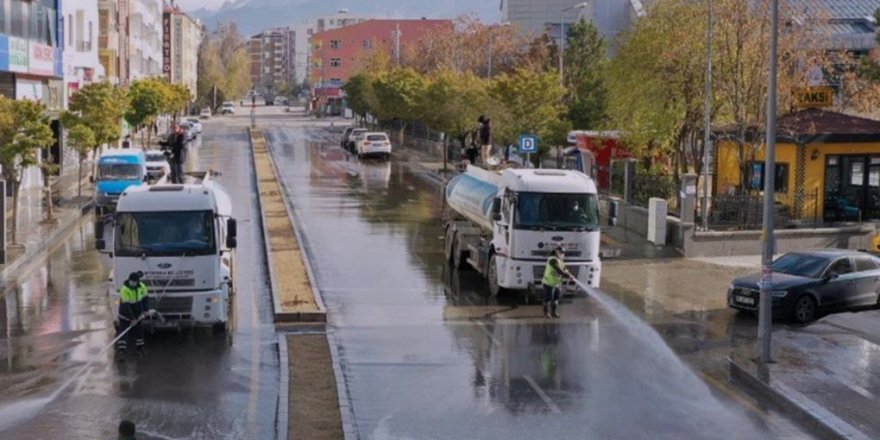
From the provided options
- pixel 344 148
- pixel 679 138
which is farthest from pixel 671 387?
pixel 344 148

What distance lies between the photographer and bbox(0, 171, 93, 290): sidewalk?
101 ft

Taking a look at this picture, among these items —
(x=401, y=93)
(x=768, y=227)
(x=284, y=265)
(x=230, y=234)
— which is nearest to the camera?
(x=768, y=227)

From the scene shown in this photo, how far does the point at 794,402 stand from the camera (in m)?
17.0

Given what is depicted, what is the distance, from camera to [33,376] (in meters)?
18.3

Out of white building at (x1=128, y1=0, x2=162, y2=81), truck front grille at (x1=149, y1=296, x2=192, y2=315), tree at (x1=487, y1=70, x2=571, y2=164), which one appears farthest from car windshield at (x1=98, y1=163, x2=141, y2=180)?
white building at (x1=128, y1=0, x2=162, y2=81)

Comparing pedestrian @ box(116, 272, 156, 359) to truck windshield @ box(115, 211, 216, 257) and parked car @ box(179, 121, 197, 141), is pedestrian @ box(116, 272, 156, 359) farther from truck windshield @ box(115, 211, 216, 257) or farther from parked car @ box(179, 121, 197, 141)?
parked car @ box(179, 121, 197, 141)

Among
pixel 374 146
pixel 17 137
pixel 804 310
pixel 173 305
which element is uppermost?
pixel 17 137

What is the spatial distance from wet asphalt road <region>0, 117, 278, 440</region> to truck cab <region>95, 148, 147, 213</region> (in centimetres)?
1349

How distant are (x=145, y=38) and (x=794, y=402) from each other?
3672 inches

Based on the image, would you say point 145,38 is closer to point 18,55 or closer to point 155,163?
point 155,163

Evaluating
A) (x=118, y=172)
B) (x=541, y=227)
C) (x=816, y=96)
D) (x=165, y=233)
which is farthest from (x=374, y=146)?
(x=165, y=233)

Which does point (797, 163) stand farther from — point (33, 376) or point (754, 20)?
point (33, 376)

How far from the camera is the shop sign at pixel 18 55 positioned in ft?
150

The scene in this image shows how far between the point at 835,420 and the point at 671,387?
2790mm
